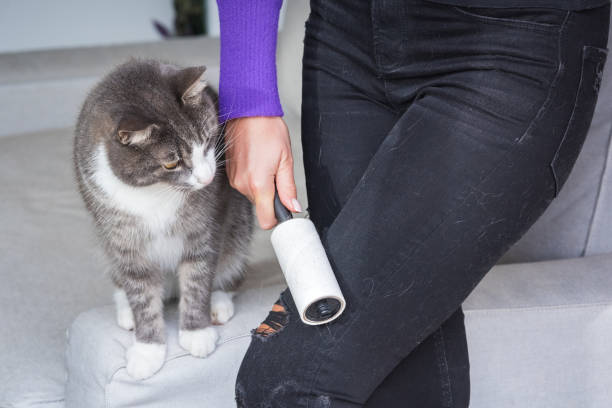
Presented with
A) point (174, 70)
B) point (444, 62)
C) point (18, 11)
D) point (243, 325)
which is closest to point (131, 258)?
point (243, 325)

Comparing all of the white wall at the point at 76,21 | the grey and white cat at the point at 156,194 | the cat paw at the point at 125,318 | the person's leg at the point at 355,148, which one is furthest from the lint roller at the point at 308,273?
the white wall at the point at 76,21

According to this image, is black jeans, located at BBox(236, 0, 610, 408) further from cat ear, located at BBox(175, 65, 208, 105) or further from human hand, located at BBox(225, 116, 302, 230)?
cat ear, located at BBox(175, 65, 208, 105)

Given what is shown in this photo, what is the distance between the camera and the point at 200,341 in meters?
1.07

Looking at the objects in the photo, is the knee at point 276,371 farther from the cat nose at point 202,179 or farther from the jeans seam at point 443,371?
the cat nose at point 202,179

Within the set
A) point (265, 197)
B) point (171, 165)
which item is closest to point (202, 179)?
point (171, 165)

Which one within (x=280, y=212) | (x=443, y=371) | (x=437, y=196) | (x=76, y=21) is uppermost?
(x=437, y=196)

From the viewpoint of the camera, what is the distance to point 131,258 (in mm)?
1180

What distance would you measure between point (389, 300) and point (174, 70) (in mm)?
608

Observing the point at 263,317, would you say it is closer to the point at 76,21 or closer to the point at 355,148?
the point at 355,148

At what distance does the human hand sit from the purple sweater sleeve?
0.07ft

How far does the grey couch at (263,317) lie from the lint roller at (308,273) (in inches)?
12.4

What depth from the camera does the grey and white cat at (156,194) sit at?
1.05m

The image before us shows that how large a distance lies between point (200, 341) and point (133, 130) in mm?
370

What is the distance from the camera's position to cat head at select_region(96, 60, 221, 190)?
1.04m
